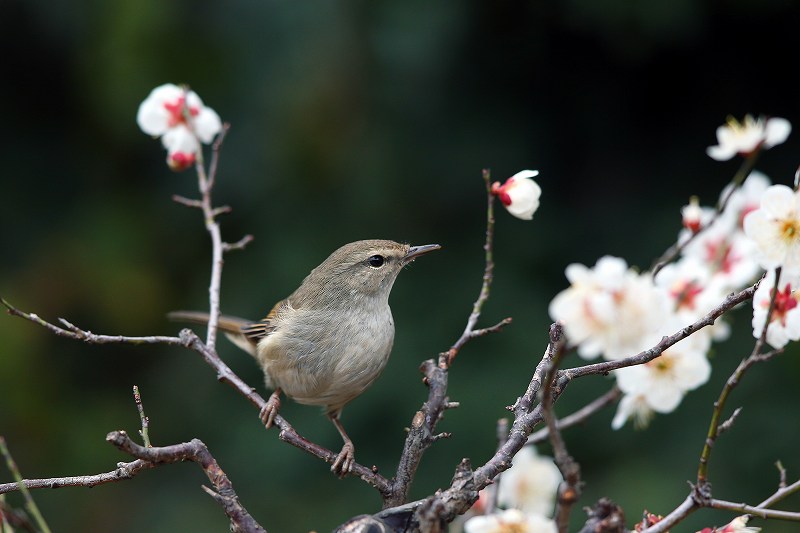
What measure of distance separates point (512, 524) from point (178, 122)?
1704 millimetres

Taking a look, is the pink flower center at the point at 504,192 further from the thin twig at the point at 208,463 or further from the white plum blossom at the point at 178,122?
Result: the white plum blossom at the point at 178,122

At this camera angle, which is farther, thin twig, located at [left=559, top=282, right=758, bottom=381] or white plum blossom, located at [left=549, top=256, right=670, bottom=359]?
thin twig, located at [left=559, top=282, right=758, bottom=381]

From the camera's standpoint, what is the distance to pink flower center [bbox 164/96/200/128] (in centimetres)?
261

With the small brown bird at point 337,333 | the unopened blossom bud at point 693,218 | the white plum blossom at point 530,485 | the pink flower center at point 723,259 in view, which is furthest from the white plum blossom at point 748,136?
the white plum blossom at point 530,485

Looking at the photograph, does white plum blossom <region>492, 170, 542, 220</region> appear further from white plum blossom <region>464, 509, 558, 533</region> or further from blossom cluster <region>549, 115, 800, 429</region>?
white plum blossom <region>464, 509, 558, 533</region>

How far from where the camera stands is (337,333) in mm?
2670

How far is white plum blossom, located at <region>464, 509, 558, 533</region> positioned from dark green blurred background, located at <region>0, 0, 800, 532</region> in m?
2.67

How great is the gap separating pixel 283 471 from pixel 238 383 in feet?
7.29

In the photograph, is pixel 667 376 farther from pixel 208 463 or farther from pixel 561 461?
pixel 208 463

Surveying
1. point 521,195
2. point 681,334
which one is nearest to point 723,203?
point 521,195

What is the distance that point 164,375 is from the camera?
4.86 m

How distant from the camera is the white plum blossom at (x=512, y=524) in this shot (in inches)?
52.7

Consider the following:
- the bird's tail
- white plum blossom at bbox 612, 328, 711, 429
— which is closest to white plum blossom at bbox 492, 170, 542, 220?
white plum blossom at bbox 612, 328, 711, 429

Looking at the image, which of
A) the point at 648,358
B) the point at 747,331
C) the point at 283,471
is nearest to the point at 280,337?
the point at 648,358
